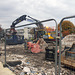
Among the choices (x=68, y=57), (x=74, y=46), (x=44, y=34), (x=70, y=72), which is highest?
(x=44, y=34)

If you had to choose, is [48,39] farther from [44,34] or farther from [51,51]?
[51,51]

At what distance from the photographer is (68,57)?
15.3 feet

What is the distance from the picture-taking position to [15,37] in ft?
55.2

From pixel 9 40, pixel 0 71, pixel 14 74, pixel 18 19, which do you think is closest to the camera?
pixel 14 74

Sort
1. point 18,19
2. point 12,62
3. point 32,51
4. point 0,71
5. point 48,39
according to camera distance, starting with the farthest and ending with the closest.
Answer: point 18,19 → point 48,39 → point 32,51 → point 12,62 → point 0,71

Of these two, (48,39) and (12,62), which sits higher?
(48,39)

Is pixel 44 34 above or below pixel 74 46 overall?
above

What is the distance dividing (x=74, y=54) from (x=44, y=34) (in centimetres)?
948

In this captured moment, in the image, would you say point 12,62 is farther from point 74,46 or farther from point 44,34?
Answer: point 44,34

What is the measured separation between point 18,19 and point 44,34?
7.55m

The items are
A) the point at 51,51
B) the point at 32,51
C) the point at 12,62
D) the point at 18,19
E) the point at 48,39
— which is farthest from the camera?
the point at 18,19

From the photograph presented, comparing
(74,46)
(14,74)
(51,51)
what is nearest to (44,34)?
(51,51)

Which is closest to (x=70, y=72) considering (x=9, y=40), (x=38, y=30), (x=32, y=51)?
(x=32, y=51)

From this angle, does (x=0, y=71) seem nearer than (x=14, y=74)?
No
